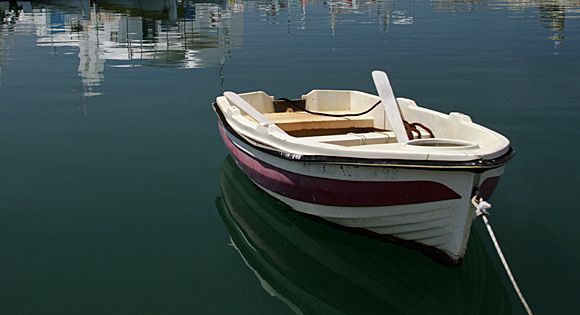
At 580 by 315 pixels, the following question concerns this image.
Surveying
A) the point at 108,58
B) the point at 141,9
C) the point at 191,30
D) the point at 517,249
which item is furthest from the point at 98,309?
the point at 141,9

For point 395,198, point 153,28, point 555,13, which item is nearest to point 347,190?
point 395,198

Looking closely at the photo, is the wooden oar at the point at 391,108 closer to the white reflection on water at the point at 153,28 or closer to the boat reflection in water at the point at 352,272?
the boat reflection in water at the point at 352,272

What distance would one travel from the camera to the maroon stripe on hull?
6.97m

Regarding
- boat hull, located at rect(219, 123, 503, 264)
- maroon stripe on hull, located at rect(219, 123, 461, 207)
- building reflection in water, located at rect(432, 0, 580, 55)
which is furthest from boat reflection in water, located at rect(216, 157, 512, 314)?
building reflection in water, located at rect(432, 0, 580, 55)

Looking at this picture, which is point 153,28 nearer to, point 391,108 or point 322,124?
point 322,124

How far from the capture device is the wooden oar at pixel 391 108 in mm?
8992

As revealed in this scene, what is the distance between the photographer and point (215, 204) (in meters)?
9.85

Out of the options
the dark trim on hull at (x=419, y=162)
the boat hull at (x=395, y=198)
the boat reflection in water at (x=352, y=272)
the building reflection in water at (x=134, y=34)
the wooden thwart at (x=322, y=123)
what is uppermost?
the building reflection in water at (x=134, y=34)

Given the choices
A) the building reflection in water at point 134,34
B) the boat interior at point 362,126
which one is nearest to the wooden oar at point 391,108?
the boat interior at point 362,126

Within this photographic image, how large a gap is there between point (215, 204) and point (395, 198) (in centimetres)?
362

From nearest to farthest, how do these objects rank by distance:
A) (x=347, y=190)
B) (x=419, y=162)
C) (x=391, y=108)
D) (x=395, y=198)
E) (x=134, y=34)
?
(x=419, y=162) → (x=395, y=198) → (x=347, y=190) → (x=391, y=108) → (x=134, y=34)

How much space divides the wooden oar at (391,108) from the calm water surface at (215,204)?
1.73m

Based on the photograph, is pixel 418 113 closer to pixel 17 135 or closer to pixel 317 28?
pixel 17 135

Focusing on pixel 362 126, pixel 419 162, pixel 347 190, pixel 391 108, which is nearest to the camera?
pixel 419 162
